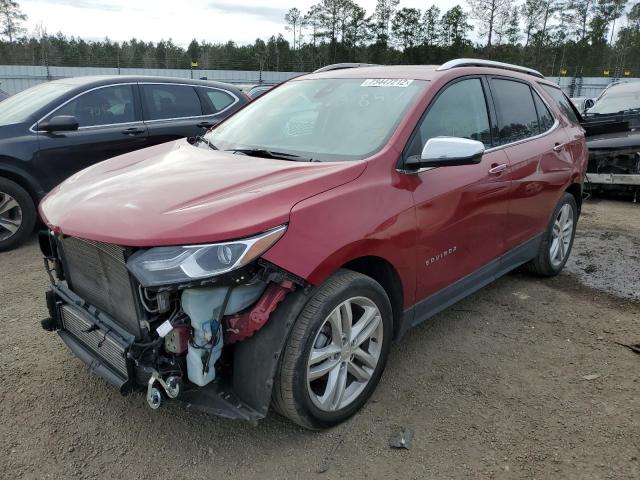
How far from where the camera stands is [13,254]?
17.1ft

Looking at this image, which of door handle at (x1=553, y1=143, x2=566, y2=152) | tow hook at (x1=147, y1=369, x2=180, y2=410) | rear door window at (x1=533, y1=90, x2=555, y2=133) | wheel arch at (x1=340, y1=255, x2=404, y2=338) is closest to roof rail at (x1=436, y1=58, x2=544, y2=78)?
rear door window at (x1=533, y1=90, x2=555, y2=133)

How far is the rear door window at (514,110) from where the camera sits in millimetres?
3766

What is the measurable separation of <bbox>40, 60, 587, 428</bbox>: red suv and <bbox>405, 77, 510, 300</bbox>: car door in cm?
1

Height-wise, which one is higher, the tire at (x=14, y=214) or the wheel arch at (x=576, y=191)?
the wheel arch at (x=576, y=191)

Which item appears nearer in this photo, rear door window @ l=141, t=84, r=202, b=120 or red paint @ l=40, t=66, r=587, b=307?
red paint @ l=40, t=66, r=587, b=307

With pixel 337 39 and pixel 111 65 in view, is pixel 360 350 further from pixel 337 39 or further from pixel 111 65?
pixel 337 39

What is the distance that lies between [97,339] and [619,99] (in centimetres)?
1043

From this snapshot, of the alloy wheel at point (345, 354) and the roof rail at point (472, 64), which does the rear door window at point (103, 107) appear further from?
the alloy wheel at point (345, 354)

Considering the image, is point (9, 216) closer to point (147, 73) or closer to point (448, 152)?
point (448, 152)

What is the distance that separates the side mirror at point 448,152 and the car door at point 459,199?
0.14 meters

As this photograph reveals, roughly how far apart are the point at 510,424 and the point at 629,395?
841mm

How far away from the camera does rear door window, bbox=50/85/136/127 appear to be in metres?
5.70

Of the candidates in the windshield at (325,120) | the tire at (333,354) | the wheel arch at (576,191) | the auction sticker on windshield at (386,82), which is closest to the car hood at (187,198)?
the windshield at (325,120)

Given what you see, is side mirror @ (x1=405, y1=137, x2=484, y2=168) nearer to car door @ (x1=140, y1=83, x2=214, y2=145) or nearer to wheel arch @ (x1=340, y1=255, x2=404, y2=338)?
wheel arch @ (x1=340, y1=255, x2=404, y2=338)
